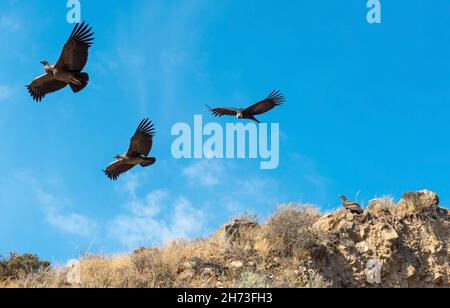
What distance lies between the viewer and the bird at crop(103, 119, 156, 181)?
680 inches

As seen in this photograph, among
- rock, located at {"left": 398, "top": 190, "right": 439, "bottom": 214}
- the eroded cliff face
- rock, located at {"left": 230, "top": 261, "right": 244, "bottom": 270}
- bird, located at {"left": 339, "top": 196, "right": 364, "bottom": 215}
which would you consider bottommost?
rock, located at {"left": 230, "top": 261, "right": 244, "bottom": 270}

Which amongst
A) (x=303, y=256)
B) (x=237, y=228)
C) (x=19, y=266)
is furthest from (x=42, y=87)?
(x=303, y=256)

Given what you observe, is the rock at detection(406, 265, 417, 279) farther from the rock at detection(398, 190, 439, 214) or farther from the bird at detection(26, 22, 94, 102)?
the bird at detection(26, 22, 94, 102)

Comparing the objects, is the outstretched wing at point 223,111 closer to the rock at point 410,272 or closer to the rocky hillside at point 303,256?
the rocky hillside at point 303,256

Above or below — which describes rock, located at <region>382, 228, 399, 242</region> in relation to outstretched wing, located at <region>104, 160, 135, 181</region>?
below

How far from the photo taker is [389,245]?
14.4 metres

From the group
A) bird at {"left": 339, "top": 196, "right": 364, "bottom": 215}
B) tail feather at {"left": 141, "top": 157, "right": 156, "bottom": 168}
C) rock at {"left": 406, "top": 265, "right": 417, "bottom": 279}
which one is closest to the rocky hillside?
rock at {"left": 406, "top": 265, "right": 417, "bottom": 279}

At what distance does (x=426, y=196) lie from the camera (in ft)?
51.6

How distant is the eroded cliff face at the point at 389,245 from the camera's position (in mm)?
13938

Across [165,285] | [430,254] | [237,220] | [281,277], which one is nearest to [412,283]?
[430,254]

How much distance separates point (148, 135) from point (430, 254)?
8233mm

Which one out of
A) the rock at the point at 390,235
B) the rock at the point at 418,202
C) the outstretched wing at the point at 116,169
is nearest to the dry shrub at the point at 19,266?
the outstretched wing at the point at 116,169

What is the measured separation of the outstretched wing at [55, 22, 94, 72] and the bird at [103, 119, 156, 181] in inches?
113

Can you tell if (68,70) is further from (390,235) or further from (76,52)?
(390,235)
